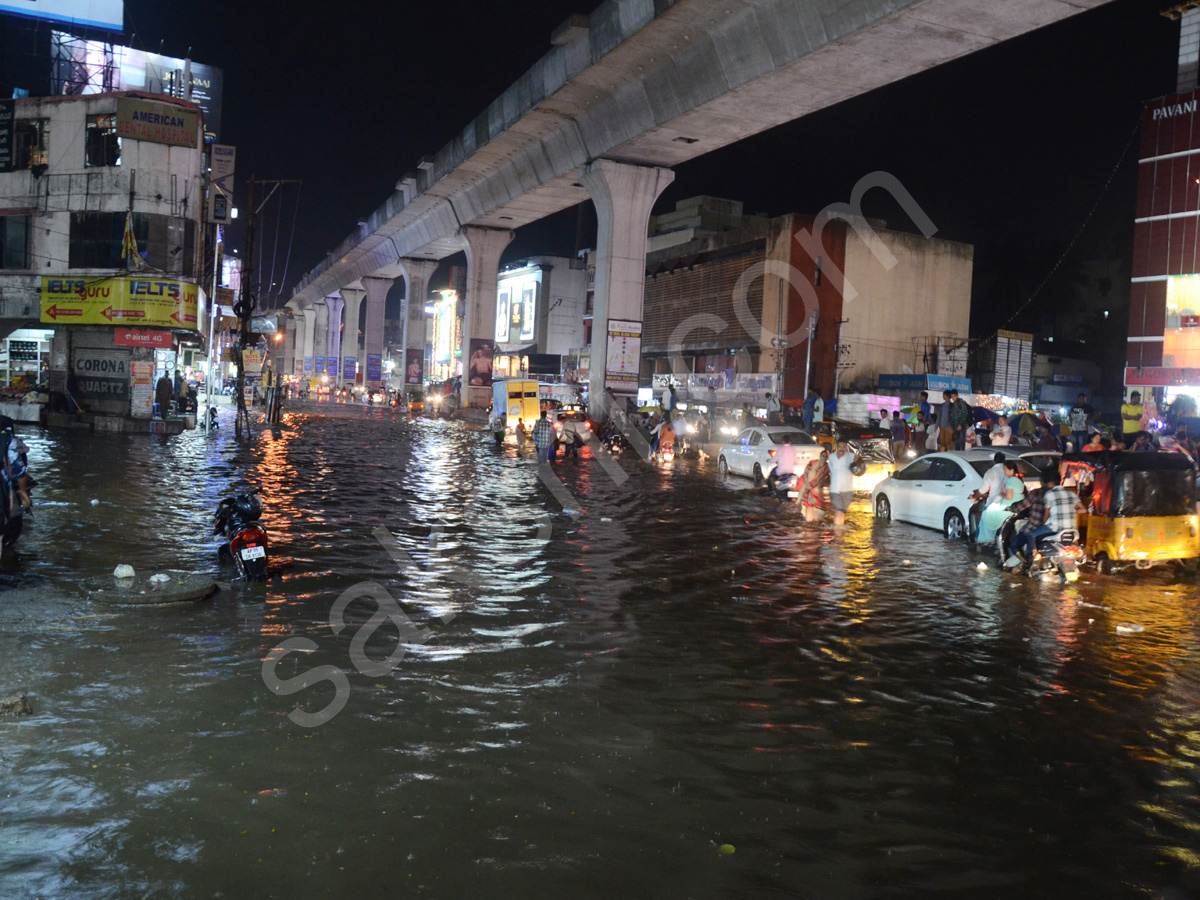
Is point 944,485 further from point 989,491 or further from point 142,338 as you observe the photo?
point 142,338

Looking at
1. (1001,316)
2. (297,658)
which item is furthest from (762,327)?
(297,658)

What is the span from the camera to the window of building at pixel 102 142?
3438 cm

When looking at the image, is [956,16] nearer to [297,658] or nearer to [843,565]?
[843,565]

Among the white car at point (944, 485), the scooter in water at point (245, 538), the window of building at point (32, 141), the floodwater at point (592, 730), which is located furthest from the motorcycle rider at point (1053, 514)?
the window of building at point (32, 141)

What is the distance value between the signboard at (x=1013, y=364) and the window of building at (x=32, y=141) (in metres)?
46.7

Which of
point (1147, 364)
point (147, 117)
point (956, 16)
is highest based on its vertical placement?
point (147, 117)

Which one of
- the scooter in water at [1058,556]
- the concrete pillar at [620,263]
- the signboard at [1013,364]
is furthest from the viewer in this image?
the signboard at [1013,364]

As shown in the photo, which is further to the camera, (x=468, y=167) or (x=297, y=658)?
(x=468, y=167)

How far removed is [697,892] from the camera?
3930 mm

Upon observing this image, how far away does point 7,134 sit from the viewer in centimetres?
3488

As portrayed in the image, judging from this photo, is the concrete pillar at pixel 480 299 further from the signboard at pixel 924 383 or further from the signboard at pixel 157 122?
the signboard at pixel 924 383

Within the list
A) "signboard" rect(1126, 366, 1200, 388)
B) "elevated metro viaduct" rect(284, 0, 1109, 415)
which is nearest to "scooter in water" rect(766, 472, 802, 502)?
"elevated metro viaduct" rect(284, 0, 1109, 415)

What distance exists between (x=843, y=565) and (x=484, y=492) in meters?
8.39

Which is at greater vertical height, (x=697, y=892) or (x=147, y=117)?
(x=147, y=117)
